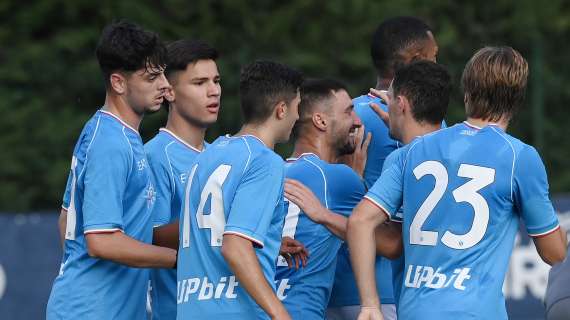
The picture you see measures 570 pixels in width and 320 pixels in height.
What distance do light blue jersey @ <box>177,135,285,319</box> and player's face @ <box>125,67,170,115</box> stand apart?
0.53 meters

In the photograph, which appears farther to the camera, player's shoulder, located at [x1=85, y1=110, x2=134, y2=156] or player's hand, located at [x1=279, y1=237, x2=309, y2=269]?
player's hand, located at [x1=279, y1=237, x2=309, y2=269]

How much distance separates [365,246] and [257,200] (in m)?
0.55

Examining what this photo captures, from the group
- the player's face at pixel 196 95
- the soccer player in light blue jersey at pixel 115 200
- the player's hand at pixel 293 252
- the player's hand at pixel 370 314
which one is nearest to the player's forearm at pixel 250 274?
the player's hand at pixel 370 314

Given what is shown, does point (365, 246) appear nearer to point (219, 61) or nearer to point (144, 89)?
point (144, 89)

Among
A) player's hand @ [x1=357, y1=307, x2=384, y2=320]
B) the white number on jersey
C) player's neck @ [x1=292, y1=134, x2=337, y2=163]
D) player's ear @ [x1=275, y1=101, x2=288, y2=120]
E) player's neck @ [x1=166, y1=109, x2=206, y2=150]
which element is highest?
player's ear @ [x1=275, y1=101, x2=288, y2=120]

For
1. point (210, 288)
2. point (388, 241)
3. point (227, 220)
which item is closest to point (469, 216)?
point (388, 241)

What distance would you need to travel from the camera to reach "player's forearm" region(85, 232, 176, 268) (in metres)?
5.23

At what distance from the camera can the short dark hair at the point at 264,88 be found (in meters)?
5.39

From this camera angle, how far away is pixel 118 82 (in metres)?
5.59

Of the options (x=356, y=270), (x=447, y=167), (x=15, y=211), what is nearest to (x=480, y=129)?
(x=447, y=167)

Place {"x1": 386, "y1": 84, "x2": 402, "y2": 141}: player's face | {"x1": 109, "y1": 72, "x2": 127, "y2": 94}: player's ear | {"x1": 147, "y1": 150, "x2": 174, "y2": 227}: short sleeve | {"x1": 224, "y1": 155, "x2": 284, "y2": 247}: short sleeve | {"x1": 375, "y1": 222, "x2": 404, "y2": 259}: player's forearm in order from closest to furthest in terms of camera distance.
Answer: {"x1": 224, "y1": 155, "x2": 284, "y2": 247}: short sleeve, {"x1": 375, "y1": 222, "x2": 404, "y2": 259}: player's forearm, {"x1": 109, "y1": 72, "x2": 127, "y2": 94}: player's ear, {"x1": 386, "y1": 84, "x2": 402, "y2": 141}: player's face, {"x1": 147, "y1": 150, "x2": 174, "y2": 227}: short sleeve

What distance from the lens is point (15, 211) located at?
53.2 ft

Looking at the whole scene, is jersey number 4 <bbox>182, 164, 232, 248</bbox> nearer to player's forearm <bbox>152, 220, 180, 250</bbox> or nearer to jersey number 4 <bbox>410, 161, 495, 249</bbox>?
player's forearm <bbox>152, 220, 180, 250</bbox>

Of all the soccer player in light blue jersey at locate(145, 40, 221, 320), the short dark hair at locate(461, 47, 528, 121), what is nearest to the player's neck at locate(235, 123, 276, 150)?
the soccer player in light blue jersey at locate(145, 40, 221, 320)
